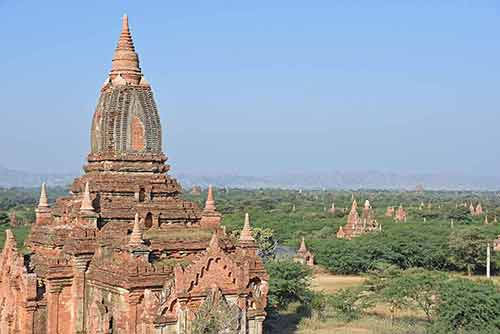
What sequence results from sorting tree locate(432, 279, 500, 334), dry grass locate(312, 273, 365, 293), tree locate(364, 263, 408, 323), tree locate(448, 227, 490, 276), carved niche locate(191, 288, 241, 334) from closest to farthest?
carved niche locate(191, 288, 241, 334) < tree locate(432, 279, 500, 334) < tree locate(364, 263, 408, 323) < dry grass locate(312, 273, 365, 293) < tree locate(448, 227, 490, 276)

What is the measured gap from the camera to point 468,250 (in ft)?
219

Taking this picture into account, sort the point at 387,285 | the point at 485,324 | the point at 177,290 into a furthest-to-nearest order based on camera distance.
Result: the point at 387,285 → the point at 485,324 → the point at 177,290

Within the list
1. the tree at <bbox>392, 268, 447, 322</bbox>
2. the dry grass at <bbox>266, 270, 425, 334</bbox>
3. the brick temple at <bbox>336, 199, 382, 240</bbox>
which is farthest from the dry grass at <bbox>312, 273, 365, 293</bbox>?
the tree at <bbox>392, 268, 447, 322</bbox>

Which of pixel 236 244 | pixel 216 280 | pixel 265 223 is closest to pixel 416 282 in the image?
pixel 236 244

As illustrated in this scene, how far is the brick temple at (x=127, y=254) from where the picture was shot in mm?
20031

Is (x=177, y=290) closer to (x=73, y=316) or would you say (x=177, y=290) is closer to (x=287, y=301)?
(x=73, y=316)

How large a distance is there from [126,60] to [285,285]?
16.7 metres

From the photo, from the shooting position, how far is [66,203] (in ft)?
79.2

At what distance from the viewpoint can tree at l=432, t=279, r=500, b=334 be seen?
29.6 metres

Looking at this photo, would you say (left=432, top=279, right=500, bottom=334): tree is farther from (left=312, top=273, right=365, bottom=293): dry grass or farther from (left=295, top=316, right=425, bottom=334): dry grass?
(left=312, top=273, right=365, bottom=293): dry grass

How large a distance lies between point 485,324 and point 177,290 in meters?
15.1

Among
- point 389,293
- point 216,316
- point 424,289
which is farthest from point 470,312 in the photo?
point 216,316

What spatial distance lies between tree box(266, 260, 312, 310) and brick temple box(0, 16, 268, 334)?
44.2 feet

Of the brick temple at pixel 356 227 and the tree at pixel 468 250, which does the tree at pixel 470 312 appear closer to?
the tree at pixel 468 250
